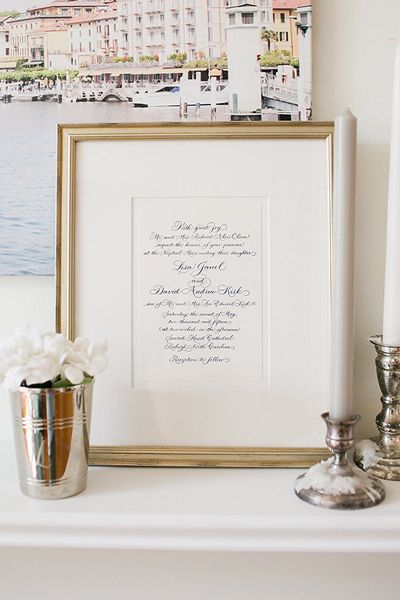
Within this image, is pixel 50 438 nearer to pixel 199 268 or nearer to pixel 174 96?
pixel 199 268

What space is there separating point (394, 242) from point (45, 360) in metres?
0.34

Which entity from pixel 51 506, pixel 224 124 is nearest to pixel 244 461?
pixel 51 506

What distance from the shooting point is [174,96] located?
0.72 m

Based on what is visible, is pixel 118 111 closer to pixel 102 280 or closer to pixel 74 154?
pixel 74 154

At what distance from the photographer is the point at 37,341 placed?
59 centimetres

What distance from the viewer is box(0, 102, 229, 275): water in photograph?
73 centimetres

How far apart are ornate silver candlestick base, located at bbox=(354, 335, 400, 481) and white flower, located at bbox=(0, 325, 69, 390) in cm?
29

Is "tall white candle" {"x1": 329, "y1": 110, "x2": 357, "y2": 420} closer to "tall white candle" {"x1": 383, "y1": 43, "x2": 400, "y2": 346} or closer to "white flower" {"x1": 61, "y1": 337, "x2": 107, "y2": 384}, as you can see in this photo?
"tall white candle" {"x1": 383, "y1": 43, "x2": 400, "y2": 346}

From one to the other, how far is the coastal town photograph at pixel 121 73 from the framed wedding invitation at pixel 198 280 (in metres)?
0.04

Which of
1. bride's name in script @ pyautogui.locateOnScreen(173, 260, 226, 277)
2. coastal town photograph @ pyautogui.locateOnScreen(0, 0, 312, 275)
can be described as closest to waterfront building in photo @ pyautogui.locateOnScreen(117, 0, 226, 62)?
coastal town photograph @ pyautogui.locateOnScreen(0, 0, 312, 275)

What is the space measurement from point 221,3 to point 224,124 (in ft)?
0.43

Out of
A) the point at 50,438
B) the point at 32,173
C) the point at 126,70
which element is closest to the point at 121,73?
the point at 126,70

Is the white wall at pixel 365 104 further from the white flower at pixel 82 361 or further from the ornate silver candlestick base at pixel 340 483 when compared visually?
the white flower at pixel 82 361

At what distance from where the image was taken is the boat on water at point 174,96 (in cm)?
71
